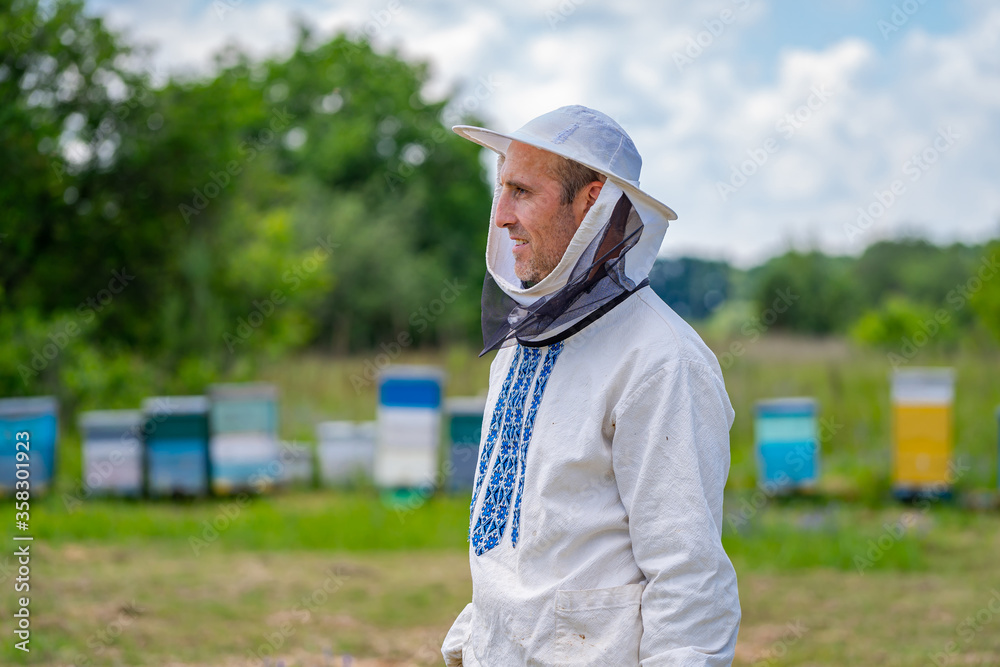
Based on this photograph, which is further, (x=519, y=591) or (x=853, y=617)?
(x=853, y=617)

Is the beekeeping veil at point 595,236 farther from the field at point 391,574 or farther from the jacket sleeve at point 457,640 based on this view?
the field at point 391,574

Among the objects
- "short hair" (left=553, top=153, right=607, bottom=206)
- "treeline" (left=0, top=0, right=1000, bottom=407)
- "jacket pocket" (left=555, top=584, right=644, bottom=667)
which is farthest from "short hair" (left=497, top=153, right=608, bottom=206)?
"treeline" (left=0, top=0, right=1000, bottom=407)

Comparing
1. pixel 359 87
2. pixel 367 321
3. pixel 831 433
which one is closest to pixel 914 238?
pixel 359 87

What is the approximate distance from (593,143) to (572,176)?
3.2 inches

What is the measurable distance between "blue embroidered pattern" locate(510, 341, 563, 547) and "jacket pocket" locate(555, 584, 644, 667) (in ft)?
0.58

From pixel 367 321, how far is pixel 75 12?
54.6ft

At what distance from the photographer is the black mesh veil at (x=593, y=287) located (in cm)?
179

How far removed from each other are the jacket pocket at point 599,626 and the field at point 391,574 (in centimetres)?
167

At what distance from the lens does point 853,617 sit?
519 centimetres

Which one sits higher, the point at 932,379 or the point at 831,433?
the point at 932,379

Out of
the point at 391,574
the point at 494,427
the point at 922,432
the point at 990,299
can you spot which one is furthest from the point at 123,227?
the point at 990,299

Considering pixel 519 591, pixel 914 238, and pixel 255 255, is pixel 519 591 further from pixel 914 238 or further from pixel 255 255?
pixel 914 238

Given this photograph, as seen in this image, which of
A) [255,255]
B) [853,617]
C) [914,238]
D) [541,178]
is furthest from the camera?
[914,238]

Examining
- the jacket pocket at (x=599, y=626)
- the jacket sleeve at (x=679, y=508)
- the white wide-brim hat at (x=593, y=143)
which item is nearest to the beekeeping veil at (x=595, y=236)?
the white wide-brim hat at (x=593, y=143)
